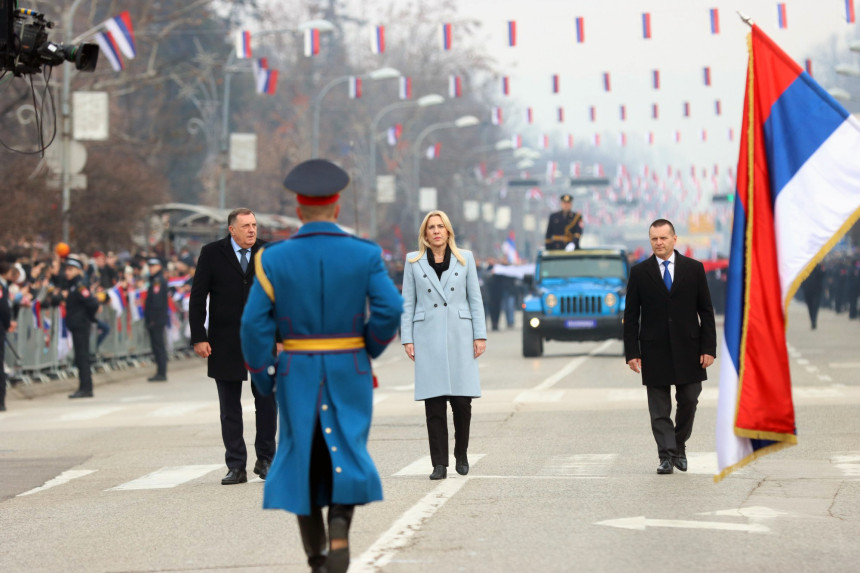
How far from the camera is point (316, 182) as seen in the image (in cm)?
691

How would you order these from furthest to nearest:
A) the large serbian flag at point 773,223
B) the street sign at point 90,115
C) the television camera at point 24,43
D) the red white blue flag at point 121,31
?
the red white blue flag at point 121,31, the street sign at point 90,115, the television camera at point 24,43, the large serbian flag at point 773,223

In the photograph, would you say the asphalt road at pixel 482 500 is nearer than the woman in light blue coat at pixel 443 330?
Yes

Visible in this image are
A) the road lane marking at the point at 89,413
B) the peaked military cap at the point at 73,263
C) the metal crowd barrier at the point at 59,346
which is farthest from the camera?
the metal crowd barrier at the point at 59,346

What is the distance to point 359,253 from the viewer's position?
6973mm

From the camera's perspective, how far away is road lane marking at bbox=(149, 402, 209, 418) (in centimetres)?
1872

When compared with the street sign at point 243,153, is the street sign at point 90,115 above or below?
above

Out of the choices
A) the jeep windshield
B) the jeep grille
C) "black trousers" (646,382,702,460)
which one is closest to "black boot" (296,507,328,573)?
"black trousers" (646,382,702,460)

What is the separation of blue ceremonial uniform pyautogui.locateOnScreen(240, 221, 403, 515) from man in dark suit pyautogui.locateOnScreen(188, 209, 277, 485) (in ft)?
14.0

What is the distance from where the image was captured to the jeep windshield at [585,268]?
2997 cm

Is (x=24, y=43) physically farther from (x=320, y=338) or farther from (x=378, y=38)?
Answer: (x=378, y=38)

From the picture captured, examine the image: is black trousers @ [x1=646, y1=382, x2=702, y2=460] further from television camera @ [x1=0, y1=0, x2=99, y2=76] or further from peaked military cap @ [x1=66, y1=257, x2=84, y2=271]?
peaked military cap @ [x1=66, y1=257, x2=84, y2=271]

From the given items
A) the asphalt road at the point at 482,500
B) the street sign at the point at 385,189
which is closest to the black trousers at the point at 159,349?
the asphalt road at the point at 482,500

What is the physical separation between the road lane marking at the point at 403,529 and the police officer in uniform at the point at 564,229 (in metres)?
19.4

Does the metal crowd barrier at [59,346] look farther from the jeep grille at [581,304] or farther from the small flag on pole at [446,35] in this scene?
the small flag on pole at [446,35]
